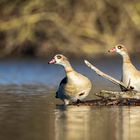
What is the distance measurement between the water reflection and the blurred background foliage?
20423 mm

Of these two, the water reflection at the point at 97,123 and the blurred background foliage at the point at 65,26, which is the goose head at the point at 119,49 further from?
the blurred background foliage at the point at 65,26

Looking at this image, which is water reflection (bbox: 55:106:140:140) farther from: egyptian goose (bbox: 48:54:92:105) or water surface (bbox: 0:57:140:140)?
egyptian goose (bbox: 48:54:92:105)

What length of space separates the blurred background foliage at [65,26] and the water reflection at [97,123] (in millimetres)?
20423

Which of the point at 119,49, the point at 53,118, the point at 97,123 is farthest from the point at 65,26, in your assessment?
the point at 97,123

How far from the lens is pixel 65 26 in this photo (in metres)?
37.5

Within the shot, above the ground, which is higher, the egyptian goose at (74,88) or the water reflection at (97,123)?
the egyptian goose at (74,88)

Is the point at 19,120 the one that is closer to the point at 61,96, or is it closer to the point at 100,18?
the point at 61,96

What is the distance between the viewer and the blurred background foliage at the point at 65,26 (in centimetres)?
3703

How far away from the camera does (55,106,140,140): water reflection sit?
1306cm

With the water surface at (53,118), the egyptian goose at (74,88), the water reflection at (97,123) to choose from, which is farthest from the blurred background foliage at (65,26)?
the water reflection at (97,123)

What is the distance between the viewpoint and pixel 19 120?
48.8ft

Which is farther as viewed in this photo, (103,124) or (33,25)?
(33,25)

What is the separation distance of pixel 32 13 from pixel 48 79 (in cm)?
1223

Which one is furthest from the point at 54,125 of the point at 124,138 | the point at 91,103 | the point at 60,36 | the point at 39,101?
the point at 60,36
